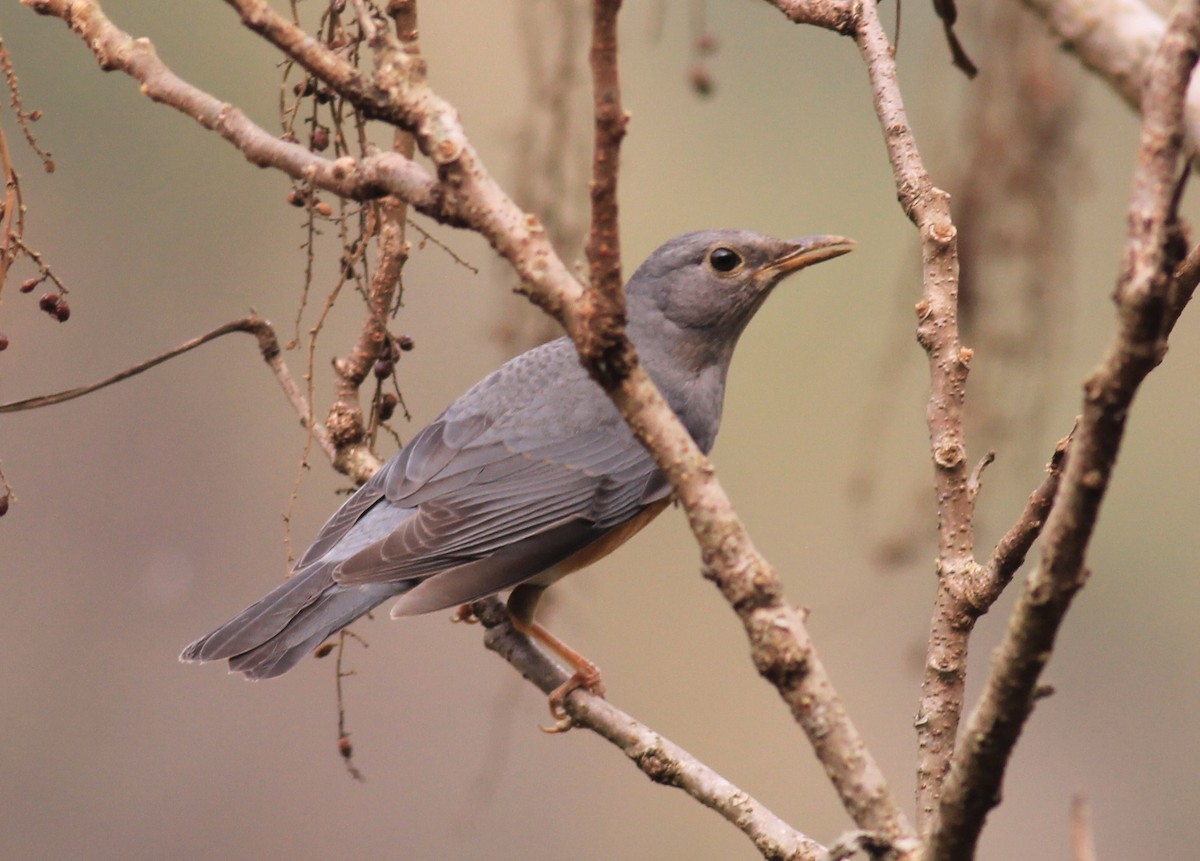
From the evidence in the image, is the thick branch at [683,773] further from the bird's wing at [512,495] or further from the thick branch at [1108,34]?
the thick branch at [1108,34]

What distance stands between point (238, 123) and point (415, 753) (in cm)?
425

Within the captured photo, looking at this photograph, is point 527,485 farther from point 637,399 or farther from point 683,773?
point 637,399

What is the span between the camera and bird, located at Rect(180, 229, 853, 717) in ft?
10.2

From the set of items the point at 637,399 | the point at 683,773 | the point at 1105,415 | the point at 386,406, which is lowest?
the point at 683,773

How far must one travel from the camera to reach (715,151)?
243 inches

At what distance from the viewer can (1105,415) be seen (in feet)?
3.93

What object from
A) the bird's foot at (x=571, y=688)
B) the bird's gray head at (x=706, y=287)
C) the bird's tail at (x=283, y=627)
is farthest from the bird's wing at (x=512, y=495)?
the bird's gray head at (x=706, y=287)

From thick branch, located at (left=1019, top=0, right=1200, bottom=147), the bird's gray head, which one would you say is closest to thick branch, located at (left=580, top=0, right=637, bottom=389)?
thick branch, located at (left=1019, top=0, right=1200, bottom=147)

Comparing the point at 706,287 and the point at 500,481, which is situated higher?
the point at 706,287

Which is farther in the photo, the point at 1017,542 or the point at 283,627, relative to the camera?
the point at 283,627

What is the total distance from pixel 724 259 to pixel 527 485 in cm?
92

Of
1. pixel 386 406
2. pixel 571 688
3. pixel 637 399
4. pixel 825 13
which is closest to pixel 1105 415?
pixel 637 399

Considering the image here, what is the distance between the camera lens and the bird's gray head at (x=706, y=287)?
3734 mm

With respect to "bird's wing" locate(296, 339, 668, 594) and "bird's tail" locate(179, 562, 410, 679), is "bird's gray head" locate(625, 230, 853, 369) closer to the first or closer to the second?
"bird's wing" locate(296, 339, 668, 594)
